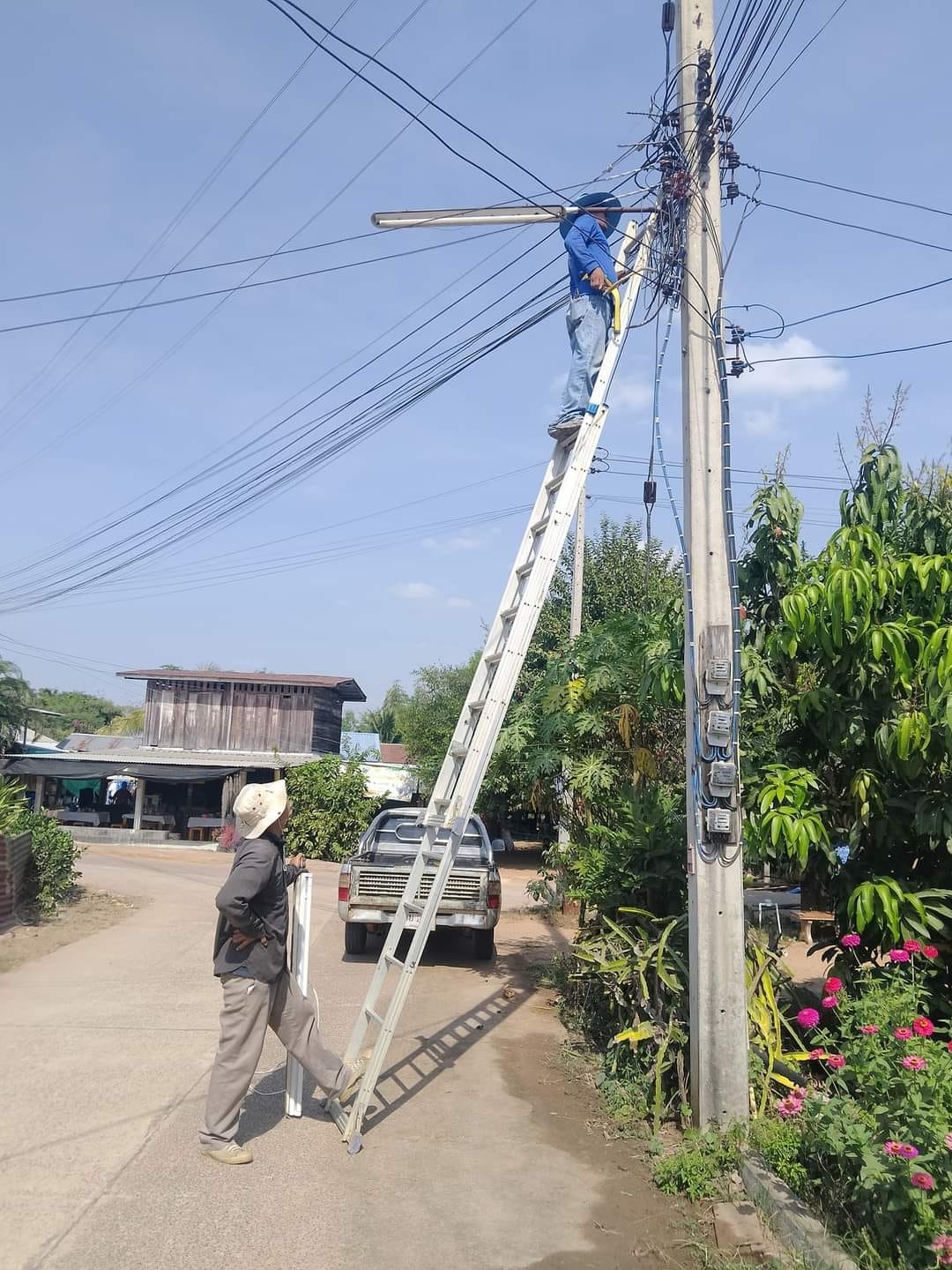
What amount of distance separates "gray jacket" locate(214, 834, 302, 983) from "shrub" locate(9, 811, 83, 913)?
9292mm

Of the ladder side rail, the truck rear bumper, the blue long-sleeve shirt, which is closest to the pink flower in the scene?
the ladder side rail

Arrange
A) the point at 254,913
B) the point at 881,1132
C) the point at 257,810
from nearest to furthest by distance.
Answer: the point at 881,1132 < the point at 254,913 < the point at 257,810

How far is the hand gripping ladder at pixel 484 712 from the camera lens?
5820 millimetres

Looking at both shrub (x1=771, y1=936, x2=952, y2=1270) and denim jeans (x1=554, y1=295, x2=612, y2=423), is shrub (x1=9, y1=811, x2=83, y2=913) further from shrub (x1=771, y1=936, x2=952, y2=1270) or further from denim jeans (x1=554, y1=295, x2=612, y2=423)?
shrub (x1=771, y1=936, x2=952, y2=1270)

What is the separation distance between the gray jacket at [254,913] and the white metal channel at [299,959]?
315 millimetres

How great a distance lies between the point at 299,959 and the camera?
20.1ft

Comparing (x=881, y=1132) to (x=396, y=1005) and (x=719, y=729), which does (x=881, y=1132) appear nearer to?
(x=719, y=729)

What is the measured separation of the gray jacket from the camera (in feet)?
17.6

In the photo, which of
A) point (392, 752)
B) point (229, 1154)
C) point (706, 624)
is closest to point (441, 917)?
point (229, 1154)

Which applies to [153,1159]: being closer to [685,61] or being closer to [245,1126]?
[245,1126]

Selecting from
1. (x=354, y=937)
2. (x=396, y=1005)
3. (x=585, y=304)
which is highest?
(x=585, y=304)

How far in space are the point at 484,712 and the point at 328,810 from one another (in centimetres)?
2139

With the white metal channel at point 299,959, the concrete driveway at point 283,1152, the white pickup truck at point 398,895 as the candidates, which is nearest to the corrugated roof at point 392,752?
the white pickup truck at point 398,895

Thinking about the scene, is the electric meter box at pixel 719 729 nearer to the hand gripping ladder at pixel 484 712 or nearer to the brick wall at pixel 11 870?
the hand gripping ladder at pixel 484 712
